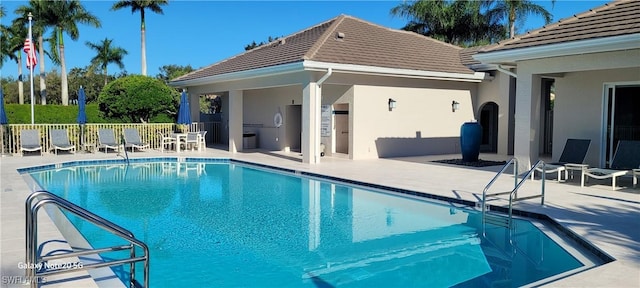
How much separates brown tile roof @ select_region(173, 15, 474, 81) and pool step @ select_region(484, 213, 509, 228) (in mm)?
7843

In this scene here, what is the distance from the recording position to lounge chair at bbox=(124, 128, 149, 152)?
1977 cm

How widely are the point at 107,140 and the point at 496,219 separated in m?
16.0

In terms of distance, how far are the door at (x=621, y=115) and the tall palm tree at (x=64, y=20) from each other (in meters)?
38.1

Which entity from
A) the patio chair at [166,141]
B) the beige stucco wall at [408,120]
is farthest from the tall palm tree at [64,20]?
the beige stucco wall at [408,120]

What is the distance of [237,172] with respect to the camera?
49.7ft

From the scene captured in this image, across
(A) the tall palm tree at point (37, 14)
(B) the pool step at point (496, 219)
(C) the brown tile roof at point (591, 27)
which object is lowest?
(B) the pool step at point (496, 219)

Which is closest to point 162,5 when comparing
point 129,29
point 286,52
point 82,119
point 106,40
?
point 129,29

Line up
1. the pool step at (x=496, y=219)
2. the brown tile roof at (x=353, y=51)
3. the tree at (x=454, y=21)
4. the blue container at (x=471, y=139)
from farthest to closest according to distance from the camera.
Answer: the tree at (x=454, y=21)
the brown tile roof at (x=353, y=51)
the blue container at (x=471, y=139)
the pool step at (x=496, y=219)

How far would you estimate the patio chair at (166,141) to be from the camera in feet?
67.2

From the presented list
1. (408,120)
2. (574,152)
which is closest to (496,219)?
(574,152)

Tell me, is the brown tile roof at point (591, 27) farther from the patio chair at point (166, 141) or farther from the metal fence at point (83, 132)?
the metal fence at point (83, 132)

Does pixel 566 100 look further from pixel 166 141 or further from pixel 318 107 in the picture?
pixel 166 141

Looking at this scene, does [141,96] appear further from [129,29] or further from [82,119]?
[129,29]

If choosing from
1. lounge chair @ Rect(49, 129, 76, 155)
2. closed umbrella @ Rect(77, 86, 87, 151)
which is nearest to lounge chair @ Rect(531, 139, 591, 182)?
lounge chair @ Rect(49, 129, 76, 155)
